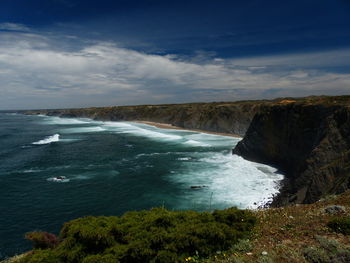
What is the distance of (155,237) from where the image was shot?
757 cm

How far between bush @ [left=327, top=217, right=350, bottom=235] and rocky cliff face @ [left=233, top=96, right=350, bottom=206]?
32.1 ft

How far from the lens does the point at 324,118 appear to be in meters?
31.0

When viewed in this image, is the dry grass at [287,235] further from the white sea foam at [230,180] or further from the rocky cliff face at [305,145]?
the white sea foam at [230,180]

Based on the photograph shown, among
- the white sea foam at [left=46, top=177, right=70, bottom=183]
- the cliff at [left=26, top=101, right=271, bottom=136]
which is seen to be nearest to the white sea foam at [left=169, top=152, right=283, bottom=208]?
the white sea foam at [left=46, top=177, right=70, bottom=183]

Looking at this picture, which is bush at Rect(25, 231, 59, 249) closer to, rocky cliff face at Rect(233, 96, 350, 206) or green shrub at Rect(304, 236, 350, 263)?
green shrub at Rect(304, 236, 350, 263)

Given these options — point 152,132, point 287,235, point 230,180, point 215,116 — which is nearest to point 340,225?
point 287,235

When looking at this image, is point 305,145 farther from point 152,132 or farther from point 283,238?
point 152,132

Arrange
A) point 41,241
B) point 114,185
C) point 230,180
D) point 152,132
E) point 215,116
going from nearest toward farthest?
point 41,241 < point 114,185 < point 230,180 < point 152,132 < point 215,116

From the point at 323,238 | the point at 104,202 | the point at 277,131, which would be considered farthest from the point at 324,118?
the point at 104,202

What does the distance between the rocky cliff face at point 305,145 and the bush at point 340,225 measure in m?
9.80

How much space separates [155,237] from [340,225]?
672 centimetres

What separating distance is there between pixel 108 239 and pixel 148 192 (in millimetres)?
20660

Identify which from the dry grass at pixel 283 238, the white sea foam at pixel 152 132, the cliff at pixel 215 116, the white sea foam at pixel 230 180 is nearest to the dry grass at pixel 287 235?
the dry grass at pixel 283 238

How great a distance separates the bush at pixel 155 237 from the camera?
7.22 metres
